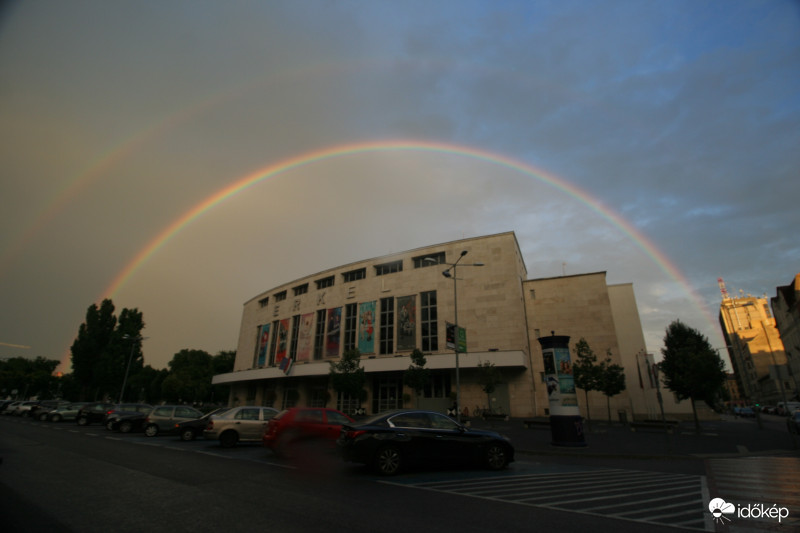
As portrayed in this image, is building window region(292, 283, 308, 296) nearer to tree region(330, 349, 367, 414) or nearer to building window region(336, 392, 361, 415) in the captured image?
building window region(336, 392, 361, 415)

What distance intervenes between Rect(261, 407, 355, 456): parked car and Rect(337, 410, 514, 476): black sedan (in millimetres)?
2403

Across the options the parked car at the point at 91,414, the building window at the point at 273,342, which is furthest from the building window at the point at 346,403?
the parked car at the point at 91,414

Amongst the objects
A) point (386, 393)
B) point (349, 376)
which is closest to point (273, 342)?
point (386, 393)

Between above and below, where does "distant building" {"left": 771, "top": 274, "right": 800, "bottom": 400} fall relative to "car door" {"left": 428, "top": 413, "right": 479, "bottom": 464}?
above

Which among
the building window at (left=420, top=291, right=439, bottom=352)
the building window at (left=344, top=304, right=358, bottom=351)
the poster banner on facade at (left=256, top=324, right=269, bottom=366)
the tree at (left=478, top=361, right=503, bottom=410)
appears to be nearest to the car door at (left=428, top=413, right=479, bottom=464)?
the tree at (left=478, top=361, right=503, bottom=410)

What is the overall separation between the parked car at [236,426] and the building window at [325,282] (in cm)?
3603

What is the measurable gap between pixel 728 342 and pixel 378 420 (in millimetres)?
168252

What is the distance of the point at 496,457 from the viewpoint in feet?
33.9

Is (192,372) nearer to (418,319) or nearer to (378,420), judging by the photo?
(418,319)

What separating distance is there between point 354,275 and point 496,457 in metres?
40.3

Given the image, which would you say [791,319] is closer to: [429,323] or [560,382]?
[429,323]

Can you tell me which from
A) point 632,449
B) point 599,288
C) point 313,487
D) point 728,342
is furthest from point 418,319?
point 728,342

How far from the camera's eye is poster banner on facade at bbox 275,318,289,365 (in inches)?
2109

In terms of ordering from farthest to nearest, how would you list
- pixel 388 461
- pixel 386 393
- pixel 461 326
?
pixel 386 393
pixel 461 326
pixel 388 461
